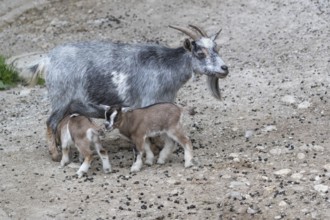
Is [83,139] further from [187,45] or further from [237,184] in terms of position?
[237,184]

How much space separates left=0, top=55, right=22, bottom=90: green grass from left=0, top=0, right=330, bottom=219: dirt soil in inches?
8.3

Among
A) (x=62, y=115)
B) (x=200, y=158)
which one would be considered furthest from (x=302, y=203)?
(x=62, y=115)

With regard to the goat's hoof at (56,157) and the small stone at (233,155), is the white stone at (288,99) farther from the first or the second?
the goat's hoof at (56,157)

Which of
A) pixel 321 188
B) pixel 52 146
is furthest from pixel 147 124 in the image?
pixel 321 188

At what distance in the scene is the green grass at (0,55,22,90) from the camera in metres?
10.7

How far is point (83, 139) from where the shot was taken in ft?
24.9

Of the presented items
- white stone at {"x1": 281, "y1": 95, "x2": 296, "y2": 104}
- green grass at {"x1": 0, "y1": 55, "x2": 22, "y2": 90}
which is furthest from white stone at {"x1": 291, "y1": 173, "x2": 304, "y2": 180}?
green grass at {"x1": 0, "y1": 55, "x2": 22, "y2": 90}

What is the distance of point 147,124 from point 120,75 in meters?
0.84

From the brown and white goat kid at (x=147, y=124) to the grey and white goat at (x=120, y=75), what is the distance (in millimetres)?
554

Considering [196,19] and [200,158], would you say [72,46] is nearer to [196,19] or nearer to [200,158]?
[200,158]

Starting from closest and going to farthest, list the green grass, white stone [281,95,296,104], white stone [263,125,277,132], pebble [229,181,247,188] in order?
pebble [229,181,247,188] < white stone [263,125,277,132] < white stone [281,95,296,104] < the green grass

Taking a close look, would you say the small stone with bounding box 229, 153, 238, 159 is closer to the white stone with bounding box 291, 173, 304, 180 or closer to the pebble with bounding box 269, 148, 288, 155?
the pebble with bounding box 269, 148, 288, 155

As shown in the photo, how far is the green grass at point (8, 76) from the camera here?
1070 cm

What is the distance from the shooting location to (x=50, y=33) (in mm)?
12547
